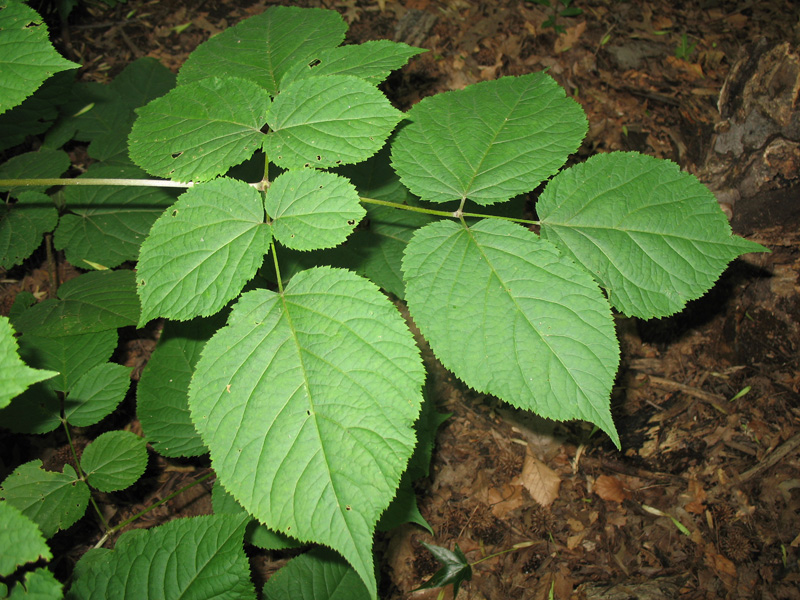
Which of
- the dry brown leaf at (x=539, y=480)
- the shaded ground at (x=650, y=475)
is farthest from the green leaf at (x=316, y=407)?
the dry brown leaf at (x=539, y=480)

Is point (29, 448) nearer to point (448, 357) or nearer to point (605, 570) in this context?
point (448, 357)

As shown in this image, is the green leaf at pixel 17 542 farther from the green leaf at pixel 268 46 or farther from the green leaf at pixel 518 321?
the green leaf at pixel 268 46

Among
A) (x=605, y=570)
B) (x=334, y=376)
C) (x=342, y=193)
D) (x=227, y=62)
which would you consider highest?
(x=227, y=62)

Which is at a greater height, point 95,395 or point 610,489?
point 95,395

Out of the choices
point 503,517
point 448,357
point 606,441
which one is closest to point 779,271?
point 606,441

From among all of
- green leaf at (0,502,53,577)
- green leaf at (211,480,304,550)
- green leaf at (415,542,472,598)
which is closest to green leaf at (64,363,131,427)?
green leaf at (211,480,304,550)

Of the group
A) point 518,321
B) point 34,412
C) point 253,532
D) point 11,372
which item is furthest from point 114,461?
point 518,321

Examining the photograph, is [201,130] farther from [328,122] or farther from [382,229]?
[382,229]
